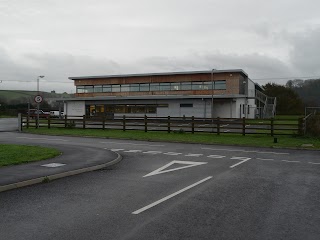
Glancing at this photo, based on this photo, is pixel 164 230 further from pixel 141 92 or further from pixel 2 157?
pixel 141 92

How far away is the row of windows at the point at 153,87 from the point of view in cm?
5225

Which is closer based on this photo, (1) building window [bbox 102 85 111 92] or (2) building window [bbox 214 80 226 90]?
(2) building window [bbox 214 80 226 90]

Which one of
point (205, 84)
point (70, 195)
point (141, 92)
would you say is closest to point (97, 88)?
point (141, 92)

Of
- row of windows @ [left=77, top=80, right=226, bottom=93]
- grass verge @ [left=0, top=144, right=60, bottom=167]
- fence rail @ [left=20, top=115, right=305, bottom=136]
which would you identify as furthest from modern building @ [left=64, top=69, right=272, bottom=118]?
grass verge @ [left=0, top=144, right=60, bottom=167]

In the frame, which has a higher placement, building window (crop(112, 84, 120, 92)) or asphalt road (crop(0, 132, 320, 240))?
building window (crop(112, 84, 120, 92))

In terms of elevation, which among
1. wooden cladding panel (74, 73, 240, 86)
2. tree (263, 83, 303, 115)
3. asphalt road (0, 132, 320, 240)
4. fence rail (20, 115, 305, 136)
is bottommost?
Answer: asphalt road (0, 132, 320, 240)

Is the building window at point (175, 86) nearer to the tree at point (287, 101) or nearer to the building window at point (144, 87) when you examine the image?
the building window at point (144, 87)

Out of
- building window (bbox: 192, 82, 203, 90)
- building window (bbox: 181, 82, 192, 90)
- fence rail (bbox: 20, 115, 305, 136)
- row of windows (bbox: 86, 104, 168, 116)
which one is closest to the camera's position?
fence rail (bbox: 20, 115, 305, 136)

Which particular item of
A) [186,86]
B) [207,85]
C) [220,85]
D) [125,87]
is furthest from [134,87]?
[220,85]

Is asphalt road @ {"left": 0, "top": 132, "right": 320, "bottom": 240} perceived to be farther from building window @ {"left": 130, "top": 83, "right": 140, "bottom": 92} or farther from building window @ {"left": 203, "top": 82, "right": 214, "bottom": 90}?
building window @ {"left": 130, "top": 83, "right": 140, "bottom": 92}

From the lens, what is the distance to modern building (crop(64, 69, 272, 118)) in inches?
1868

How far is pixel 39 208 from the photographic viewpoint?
267 inches

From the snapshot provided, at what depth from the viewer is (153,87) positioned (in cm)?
5622

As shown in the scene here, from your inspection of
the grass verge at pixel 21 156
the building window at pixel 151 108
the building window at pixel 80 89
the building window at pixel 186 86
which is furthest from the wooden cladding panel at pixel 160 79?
the grass verge at pixel 21 156
